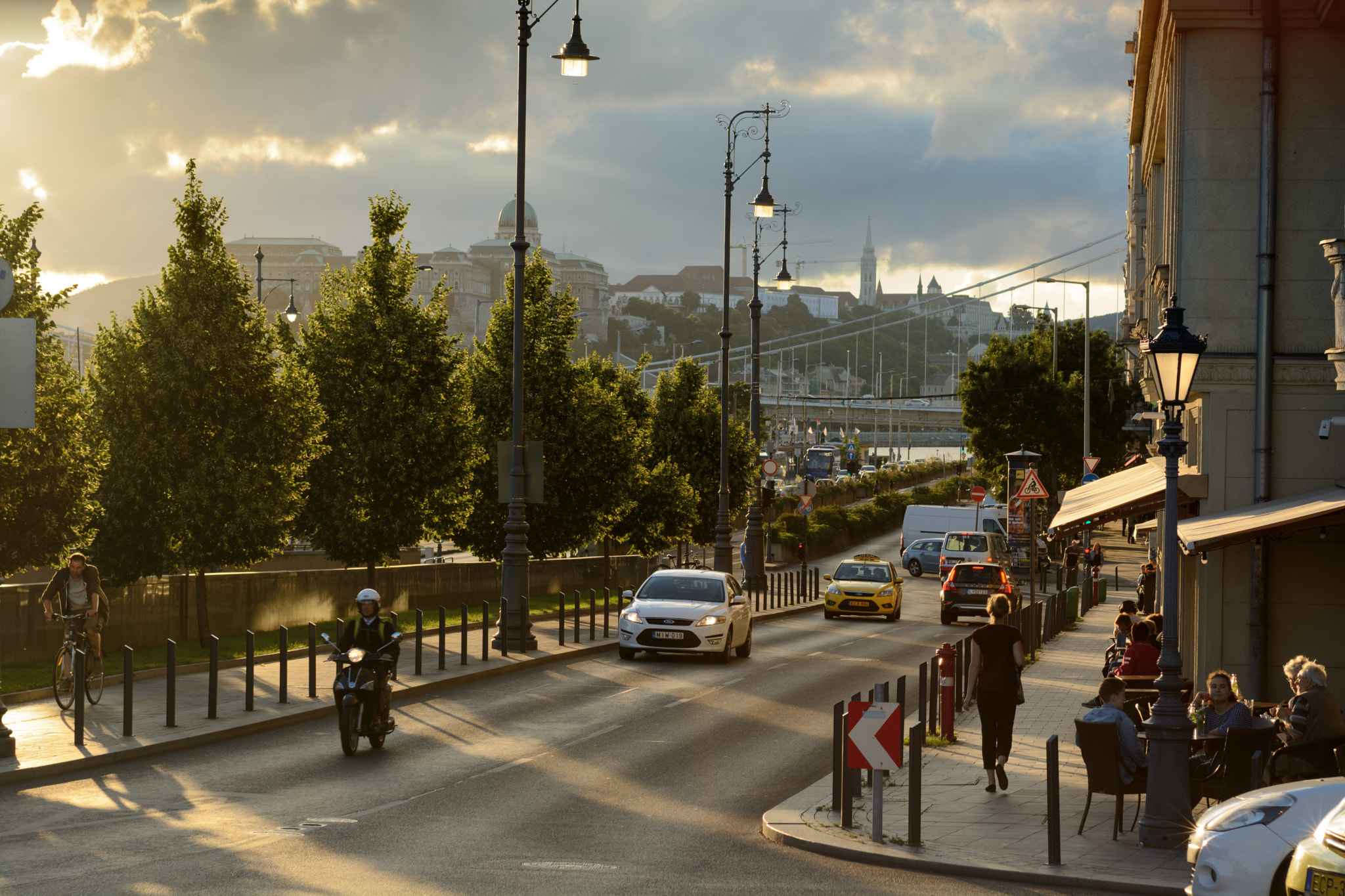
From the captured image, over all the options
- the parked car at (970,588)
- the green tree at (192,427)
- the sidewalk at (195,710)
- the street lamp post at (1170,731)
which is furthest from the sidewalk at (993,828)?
the parked car at (970,588)

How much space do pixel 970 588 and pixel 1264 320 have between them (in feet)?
61.3

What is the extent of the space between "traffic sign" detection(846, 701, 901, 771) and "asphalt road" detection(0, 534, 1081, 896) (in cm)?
90

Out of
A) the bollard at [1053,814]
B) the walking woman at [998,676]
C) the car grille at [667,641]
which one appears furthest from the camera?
the car grille at [667,641]

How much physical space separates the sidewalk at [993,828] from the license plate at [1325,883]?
206 cm

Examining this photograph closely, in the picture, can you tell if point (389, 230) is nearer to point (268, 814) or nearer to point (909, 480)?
point (268, 814)

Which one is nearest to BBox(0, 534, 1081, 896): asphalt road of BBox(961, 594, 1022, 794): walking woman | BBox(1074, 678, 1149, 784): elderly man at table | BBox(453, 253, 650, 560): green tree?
BBox(961, 594, 1022, 794): walking woman

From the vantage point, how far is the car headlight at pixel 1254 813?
7.50 m

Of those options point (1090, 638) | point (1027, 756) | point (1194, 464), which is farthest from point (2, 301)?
point (1090, 638)

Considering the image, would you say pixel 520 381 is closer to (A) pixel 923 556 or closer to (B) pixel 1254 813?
(B) pixel 1254 813

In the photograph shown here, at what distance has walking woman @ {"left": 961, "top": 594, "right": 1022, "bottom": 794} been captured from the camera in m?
12.3

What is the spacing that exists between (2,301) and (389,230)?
1476 centimetres

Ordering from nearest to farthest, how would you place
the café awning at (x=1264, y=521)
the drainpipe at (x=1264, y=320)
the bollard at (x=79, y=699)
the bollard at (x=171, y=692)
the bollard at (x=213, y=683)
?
the café awning at (x=1264, y=521) < the bollard at (x=79, y=699) < the bollard at (x=171, y=692) < the bollard at (x=213, y=683) < the drainpipe at (x=1264, y=320)

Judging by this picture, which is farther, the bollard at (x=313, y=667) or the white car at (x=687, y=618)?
the white car at (x=687, y=618)

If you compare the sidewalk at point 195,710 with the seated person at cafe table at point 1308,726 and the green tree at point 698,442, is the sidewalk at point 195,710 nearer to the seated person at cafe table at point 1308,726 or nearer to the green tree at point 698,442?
the seated person at cafe table at point 1308,726
